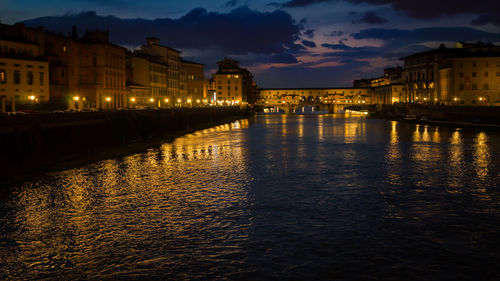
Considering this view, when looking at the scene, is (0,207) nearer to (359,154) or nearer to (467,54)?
(359,154)

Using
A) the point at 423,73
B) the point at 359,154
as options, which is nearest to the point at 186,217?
the point at 359,154

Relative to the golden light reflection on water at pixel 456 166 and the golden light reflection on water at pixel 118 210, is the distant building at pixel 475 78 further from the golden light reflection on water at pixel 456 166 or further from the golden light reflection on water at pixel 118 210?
the golden light reflection on water at pixel 118 210

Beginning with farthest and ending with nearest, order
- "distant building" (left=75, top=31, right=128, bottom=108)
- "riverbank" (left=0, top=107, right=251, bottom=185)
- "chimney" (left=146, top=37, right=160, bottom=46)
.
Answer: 1. "chimney" (left=146, top=37, right=160, bottom=46)
2. "distant building" (left=75, top=31, right=128, bottom=108)
3. "riverbank" (left=0, top=107, right=251, bottom=185)

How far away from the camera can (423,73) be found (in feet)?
456

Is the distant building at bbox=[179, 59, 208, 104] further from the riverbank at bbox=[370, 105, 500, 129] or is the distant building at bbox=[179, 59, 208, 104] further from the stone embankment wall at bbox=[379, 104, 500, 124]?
the stone embankment wall at bbox=[379, 104, 500, 124]

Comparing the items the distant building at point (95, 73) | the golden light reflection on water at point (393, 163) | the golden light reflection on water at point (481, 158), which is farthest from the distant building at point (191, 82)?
the golden light reflection on water at point (481, 158)

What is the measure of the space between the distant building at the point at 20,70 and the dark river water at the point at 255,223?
2964 cm

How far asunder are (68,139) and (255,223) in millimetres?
28995

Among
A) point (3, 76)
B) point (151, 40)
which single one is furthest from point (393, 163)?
point (151, 40)

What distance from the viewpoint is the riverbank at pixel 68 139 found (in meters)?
31.9

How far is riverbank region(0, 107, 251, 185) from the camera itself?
105 ft

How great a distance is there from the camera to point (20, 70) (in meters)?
55.7

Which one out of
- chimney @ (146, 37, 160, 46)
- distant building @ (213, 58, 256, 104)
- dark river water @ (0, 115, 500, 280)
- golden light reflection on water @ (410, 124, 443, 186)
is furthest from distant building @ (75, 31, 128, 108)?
distant building @ (213, 58, 256, 104)

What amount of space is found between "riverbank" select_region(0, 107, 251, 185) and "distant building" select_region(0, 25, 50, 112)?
1219 centimetres
